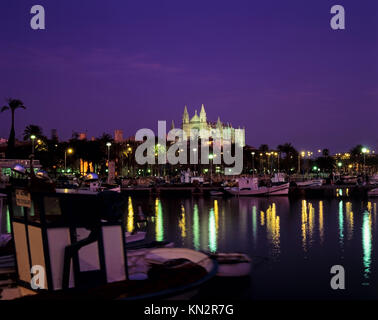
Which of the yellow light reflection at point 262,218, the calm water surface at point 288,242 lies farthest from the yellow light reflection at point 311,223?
the yellow light reflection at point 262,218

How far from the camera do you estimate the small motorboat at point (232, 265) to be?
55.9 ft

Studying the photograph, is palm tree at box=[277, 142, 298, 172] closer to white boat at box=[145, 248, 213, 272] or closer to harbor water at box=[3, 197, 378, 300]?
harbor water at box=[3, 197, 378, 300]

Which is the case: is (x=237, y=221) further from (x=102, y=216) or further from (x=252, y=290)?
(x=102, y=216)

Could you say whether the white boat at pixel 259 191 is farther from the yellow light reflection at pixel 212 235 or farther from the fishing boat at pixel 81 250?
the fishing boat at pixel 81 250

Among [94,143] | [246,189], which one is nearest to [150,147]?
[94,143]

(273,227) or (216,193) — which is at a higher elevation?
(273,227)

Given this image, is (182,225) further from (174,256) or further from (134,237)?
(174,256)

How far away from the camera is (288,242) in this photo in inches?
1094

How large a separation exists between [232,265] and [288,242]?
447 inches

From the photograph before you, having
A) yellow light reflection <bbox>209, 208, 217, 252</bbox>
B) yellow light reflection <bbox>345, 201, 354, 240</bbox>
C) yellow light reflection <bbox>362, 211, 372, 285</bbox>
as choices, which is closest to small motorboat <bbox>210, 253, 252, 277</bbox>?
yellow light reflection <bbox>362, 211, 372, 285</bbox>

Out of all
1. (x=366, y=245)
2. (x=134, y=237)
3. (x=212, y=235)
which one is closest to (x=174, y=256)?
(x=134, y=237)

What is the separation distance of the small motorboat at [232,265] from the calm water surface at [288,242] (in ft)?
1.52
